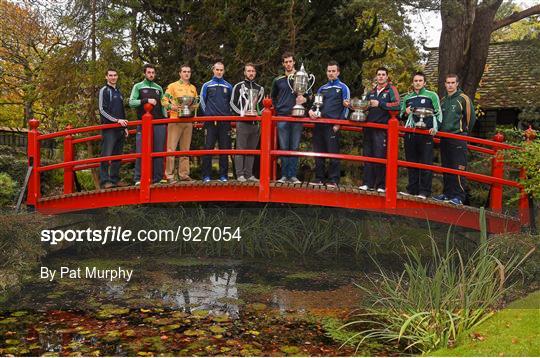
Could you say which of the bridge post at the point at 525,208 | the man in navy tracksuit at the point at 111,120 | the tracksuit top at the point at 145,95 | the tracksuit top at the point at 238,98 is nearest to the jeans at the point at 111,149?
the man in navy tracksuit at the point at 111,120

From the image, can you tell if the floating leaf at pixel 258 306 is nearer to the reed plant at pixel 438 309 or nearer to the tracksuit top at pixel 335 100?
the reed plant at pixel 438 309

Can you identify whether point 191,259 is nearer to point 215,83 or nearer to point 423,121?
point 215,83

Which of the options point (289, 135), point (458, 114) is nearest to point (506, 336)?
point (458, 114)

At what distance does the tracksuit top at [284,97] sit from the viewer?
24.8 ft

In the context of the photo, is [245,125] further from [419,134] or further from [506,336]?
[506,336]

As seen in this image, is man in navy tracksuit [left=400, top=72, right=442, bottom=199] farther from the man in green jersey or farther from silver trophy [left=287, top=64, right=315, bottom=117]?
the man in green jersey

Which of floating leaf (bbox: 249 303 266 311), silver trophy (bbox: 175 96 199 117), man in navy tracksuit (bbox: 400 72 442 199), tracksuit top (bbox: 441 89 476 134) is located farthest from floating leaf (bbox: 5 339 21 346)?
tracksuit top (bbox: 441 89 476 134)

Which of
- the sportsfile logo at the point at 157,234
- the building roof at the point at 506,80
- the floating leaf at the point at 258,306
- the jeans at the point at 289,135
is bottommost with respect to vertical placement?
the floating leaf at the point at 258,306

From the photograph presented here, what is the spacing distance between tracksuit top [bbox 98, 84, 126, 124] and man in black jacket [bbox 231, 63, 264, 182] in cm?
167

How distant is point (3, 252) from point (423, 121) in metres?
5.34

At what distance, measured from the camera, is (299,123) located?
7.50m

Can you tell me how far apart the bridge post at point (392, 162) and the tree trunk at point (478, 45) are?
4431 millimetres

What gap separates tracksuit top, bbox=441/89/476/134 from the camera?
7.31 metres

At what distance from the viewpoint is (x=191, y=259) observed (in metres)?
8.94
